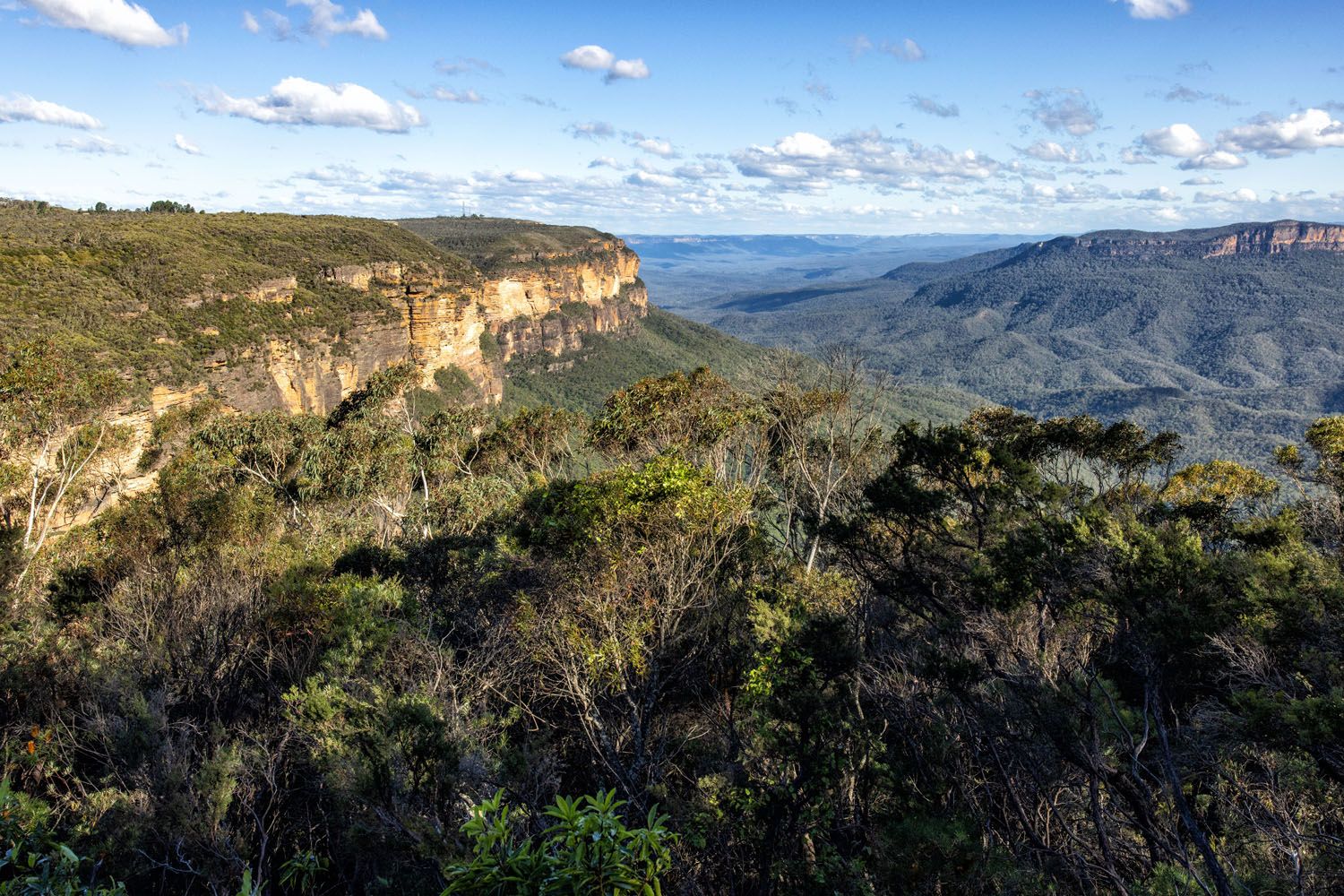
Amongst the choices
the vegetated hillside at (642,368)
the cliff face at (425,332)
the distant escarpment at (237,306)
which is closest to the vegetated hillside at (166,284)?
the distant escarpment at (237,306)

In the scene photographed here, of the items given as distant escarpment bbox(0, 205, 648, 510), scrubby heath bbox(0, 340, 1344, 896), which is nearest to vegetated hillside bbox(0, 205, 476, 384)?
distant escarpment bbox(0, 205, 648, 510)

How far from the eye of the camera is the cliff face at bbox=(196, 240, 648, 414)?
45781 millimetres

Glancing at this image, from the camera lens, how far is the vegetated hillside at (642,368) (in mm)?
106525

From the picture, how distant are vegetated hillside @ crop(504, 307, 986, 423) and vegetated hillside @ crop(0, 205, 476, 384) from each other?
28667 mm

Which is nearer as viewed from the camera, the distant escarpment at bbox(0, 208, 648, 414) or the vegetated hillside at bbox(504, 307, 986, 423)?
the distant escarpment at bbox(0, 208, 648, 414)

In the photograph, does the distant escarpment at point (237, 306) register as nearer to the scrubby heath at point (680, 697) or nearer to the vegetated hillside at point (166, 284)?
the vegetated hillside at point (166, 284)

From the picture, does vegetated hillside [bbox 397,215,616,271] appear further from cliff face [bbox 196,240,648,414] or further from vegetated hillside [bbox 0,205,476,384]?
vegetated hillside [bbox 0,205,476,384]

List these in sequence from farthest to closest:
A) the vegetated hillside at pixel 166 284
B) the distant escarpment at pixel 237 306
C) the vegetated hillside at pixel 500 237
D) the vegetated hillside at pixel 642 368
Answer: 1. the vegetated hillside at pixel 500 237
2. the vegetated hillside at pixel 642 368
3. the vegetated hillside at pixel 166 284
4. the distant escarpment at pixel 237 306

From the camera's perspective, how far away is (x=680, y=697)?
498 inches

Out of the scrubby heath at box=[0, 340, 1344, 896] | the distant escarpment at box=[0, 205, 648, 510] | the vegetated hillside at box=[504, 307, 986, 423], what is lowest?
the vegetated hillside at box=[504, 307, 986, 423]

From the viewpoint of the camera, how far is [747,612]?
12156 mm

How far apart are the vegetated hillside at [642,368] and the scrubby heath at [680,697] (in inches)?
2775

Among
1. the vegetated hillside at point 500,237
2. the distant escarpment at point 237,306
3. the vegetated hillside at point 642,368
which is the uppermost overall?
the vegetated hillside at point 500,237

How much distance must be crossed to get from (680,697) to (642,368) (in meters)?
113
